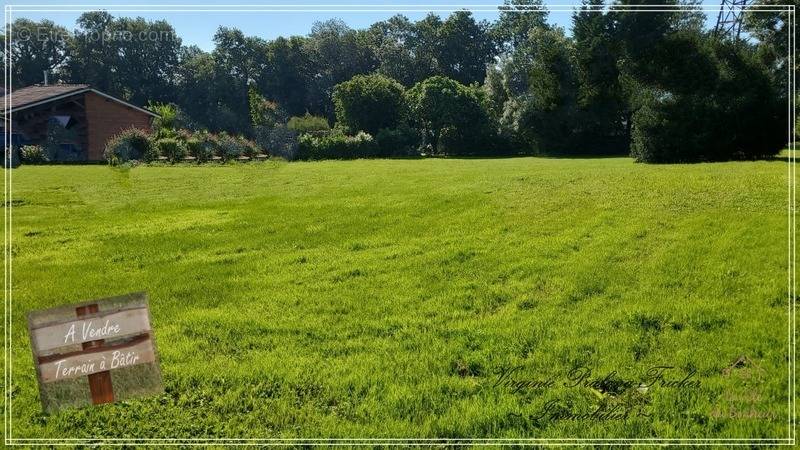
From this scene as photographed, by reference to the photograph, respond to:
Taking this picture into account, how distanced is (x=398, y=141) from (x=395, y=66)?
1216mm

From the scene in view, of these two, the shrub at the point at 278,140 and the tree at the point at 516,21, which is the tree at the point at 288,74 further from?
the tree at the point at 516,21

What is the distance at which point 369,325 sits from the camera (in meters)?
5.21

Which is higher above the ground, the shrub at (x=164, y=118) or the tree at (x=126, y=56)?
the tree at (x=126, y=56)

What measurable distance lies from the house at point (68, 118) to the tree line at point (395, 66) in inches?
5.3

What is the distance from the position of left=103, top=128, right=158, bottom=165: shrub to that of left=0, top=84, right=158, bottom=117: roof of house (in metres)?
0.55

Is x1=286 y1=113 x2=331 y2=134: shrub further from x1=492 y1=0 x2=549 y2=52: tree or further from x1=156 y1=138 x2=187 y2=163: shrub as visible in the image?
x1=492 y1=0 x2=549 y2=52: tree

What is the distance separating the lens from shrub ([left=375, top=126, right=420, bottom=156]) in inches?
283

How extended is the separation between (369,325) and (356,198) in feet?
10.5

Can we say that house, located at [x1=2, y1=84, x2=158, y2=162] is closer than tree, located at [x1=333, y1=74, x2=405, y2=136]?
Yes

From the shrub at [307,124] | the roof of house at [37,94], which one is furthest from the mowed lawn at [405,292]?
the roof of house at [37,94]

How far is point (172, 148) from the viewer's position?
6.30 metres

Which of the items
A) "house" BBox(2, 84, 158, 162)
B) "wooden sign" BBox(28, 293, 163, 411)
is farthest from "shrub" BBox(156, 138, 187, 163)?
"wooden sign" BBox(28, 293, 163, 411)

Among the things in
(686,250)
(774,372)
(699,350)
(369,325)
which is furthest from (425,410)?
(686,250)

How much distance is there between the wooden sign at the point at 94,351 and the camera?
3703mm
